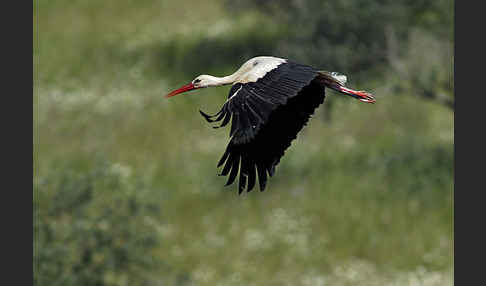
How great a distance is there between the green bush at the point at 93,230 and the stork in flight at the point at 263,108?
30.5 ft

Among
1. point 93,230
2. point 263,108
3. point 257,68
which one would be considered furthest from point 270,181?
point 263,108

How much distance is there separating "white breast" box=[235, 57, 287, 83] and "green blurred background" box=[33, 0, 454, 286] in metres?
10.4

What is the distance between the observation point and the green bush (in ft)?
62.8

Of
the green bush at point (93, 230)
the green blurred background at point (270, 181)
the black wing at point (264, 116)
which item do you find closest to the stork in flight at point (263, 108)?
the black wing at point (264, 116)

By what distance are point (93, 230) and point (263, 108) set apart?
1122 centimetres

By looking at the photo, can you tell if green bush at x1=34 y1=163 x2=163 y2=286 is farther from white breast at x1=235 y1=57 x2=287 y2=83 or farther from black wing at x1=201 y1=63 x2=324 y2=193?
white breast at x1=235 y1=57 x2=287 y2=83

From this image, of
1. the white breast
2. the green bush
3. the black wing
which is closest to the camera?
the black wing

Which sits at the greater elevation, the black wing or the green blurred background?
the green blurred background

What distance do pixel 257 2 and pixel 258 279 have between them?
32.6 feet

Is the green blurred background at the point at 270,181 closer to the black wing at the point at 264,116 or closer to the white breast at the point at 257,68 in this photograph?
the black wing at the point at 264,116

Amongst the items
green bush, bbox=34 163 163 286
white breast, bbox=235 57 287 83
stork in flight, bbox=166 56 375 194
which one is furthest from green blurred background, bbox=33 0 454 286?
white breast, bbox=235 57 287 83

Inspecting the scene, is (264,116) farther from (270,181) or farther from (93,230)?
(270,181)

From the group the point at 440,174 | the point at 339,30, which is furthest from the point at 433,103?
the point at 339,30

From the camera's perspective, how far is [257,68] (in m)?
9.20
